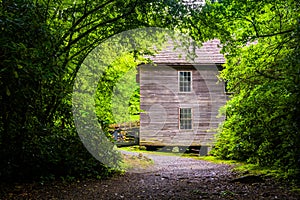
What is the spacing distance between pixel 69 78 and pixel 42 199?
3.22m

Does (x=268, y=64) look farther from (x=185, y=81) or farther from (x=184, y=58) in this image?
(x=185, y=81)

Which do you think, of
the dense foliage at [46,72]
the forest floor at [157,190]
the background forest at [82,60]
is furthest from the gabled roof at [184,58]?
the forest floor at [157,190]

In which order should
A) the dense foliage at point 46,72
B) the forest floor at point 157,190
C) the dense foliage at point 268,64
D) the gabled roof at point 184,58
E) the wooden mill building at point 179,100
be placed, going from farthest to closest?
the wooden mill building at point 179,100
the gabled roof at point 184,58
the dense foliage at point 268,64
the forest floor at point 157,190
the dense foliage at point 46,72

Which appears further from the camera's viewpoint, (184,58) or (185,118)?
(185,118)

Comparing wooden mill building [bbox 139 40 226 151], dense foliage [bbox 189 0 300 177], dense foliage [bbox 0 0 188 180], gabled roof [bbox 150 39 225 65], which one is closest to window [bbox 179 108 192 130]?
wooden mill building [bbox 139 40 226 151]

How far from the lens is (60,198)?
5328mm

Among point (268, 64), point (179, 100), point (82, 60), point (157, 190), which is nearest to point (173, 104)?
point (179, 100)

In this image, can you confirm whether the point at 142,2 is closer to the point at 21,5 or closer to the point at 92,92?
the point at 21,5

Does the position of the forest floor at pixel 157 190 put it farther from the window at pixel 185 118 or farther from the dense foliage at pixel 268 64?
the window at pixel 185 118

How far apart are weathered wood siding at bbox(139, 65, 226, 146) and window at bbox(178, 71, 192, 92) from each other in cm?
26

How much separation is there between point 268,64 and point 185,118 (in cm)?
1411

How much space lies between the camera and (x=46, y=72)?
4.33 meters

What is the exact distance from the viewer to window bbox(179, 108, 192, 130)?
20953mm

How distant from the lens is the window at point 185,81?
68.4 ft
